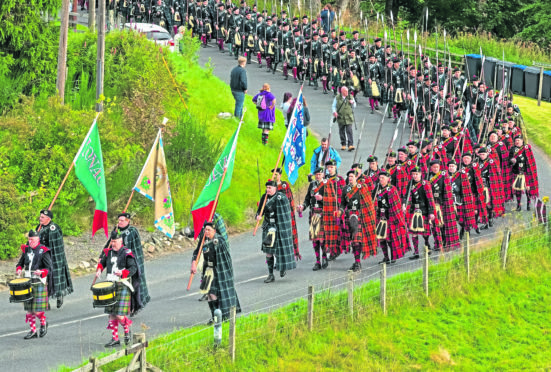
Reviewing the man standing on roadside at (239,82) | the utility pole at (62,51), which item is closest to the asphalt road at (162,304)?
the utility pole at (62,51)

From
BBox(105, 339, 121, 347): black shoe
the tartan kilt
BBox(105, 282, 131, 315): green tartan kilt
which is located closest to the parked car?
the tartan kilt

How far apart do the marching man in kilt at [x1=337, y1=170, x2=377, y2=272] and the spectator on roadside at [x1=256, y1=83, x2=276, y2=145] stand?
23.5 ft

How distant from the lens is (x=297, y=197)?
25953 millimetres

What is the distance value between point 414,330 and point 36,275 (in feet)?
18.8

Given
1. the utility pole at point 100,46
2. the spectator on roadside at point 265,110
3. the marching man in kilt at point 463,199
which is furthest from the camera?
the spectator on roadside at point 265,110

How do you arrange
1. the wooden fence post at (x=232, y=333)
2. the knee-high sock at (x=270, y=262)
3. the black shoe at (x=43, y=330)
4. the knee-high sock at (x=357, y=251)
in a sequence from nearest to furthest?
1. the wooden fence post at (x=232, y=333)
2. the black shoe at (x=43, y=330)
3. the knee-high sock at (x=270, y=262)
4. the knee-high sock at (x=357, y=251)

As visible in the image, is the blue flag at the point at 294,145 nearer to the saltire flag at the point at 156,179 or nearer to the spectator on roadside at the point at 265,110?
the saltire flag at the point at 156,179

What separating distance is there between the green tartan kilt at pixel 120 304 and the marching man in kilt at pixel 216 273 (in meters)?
Result: 1.00

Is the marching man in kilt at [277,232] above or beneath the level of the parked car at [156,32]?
beneath

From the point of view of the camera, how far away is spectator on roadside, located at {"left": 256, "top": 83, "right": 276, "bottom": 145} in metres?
27.4

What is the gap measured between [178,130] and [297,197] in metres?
2.90

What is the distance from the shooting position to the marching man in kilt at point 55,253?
59.0 ft

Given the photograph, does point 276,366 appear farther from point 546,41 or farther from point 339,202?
point 546,41

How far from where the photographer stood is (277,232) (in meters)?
19.8
